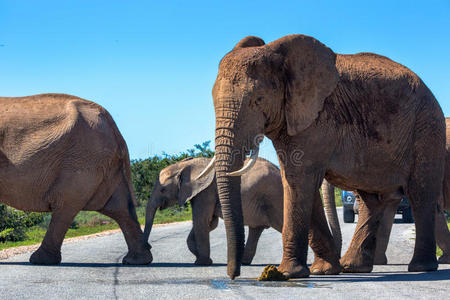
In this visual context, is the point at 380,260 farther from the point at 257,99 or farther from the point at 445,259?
the point at 257,99

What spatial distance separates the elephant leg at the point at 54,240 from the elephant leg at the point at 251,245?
2694mm

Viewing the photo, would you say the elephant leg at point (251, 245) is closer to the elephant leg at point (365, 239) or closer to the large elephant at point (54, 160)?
the large elephant at point (54, 160)

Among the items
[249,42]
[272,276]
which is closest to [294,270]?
[272,276]

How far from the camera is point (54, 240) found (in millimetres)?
11539

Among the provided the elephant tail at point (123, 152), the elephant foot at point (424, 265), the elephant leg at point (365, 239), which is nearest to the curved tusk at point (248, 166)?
the elephant leg at point (365, 239)

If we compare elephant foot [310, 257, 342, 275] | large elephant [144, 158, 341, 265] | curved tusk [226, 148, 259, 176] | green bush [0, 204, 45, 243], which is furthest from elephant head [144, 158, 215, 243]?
green bush [0, 204, 45, 243]

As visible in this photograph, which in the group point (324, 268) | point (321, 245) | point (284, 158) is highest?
point (284, 158)

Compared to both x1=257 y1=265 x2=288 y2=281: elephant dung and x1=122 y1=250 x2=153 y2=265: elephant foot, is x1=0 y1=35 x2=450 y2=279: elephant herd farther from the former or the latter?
x1=257 y1=265 x2=288 y2=281: elephant dung

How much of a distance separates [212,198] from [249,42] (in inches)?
152

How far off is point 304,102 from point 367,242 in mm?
2565

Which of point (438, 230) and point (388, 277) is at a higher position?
point (438, 230)

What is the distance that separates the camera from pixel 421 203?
995 centimetres

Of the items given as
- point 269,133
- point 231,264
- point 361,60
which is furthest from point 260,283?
point 361,60

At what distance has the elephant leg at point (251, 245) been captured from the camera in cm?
Result: 1196
